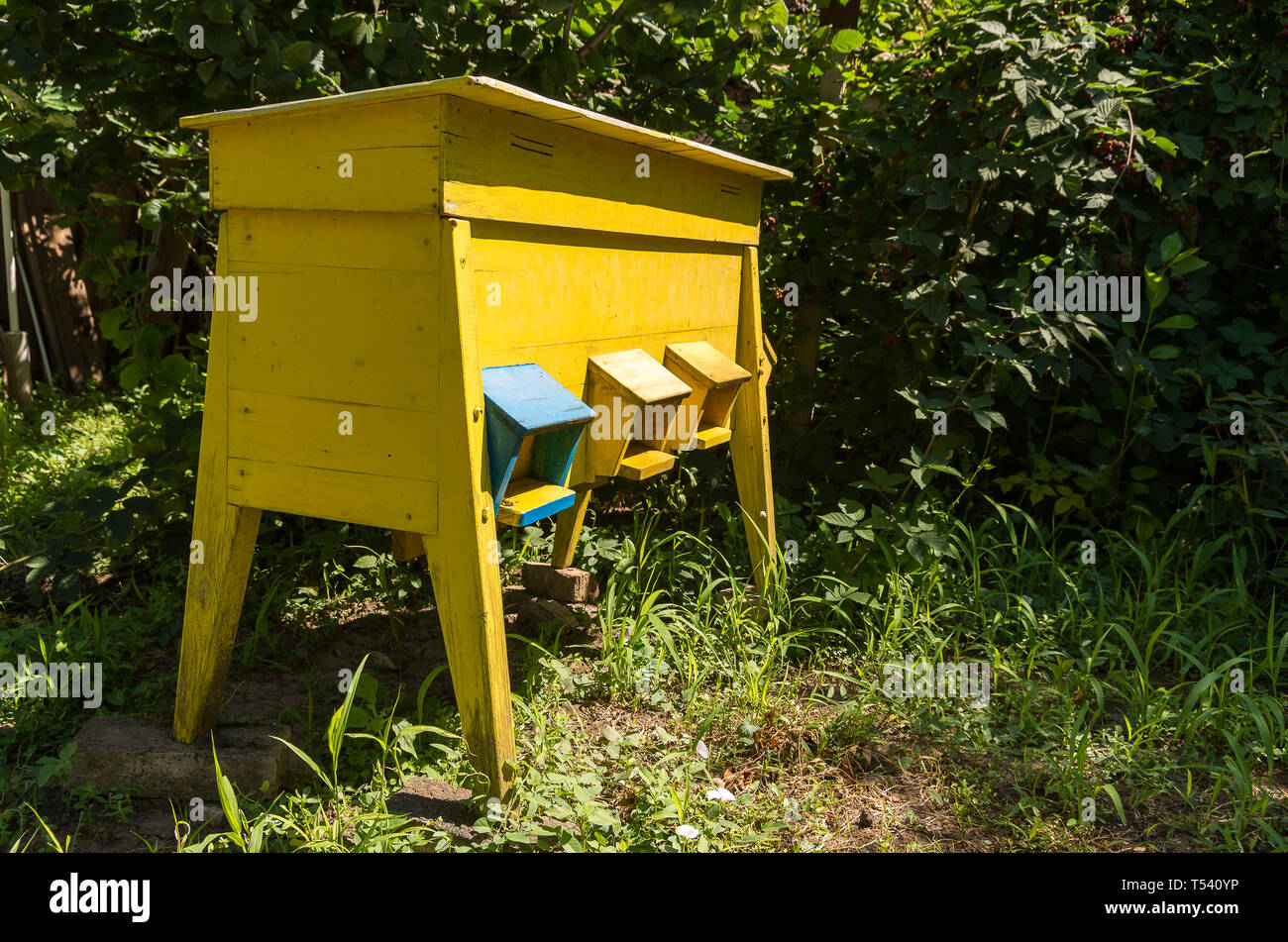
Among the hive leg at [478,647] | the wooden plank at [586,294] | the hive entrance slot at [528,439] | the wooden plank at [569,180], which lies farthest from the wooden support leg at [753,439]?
the hive leg at [478,647]

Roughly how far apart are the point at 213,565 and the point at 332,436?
473 millimetres

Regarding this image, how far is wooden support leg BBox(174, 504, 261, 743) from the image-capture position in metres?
2.11

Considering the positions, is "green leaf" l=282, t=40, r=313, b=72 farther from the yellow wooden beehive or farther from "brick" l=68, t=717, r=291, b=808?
"brick" l=68, t=717, r=291, b=808

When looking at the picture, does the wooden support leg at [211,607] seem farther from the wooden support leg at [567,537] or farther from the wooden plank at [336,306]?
the wooden support leg at [567,537]

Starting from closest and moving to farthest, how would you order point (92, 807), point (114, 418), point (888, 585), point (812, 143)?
point (92, 807) → point (888, 585) → point (812, 143) → point (114, 418)

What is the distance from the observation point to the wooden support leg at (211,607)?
2.11 m

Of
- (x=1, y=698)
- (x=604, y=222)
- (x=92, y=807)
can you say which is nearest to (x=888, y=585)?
(x=604, y=222)

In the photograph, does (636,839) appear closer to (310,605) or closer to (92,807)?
(92,807)

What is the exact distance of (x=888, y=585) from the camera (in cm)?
307

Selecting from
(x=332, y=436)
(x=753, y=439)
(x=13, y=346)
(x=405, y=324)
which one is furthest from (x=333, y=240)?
(x=13, y=346)

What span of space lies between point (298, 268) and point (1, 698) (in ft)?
5.11

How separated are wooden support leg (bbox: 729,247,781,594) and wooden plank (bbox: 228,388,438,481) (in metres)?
1.49

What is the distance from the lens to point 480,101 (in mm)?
1768

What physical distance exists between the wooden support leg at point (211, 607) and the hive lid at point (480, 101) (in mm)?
826
